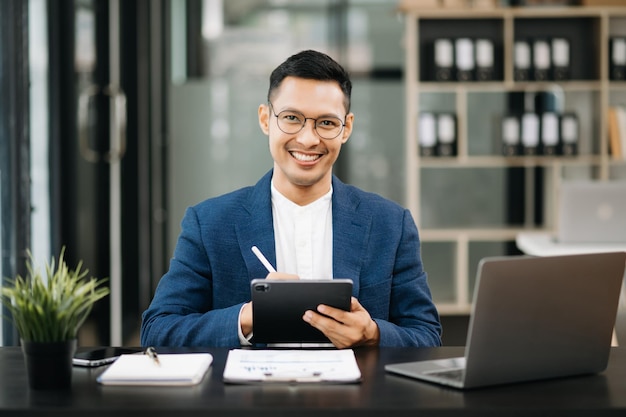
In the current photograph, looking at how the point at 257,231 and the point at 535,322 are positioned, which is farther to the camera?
the point at 257,231

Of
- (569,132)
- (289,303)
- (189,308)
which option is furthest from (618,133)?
(289,303)

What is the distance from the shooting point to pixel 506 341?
1385mm

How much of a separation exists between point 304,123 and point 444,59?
137 inches

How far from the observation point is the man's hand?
65.5 inches

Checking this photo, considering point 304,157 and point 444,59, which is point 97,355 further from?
point 444,59

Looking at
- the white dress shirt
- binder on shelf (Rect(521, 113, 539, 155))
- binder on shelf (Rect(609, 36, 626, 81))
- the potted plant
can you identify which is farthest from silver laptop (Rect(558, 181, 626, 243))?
the potted plant

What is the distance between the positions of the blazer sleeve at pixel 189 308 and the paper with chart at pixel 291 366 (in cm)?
23

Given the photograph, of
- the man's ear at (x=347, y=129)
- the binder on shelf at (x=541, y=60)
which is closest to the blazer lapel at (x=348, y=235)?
the man's ear at (x=347, y=129)

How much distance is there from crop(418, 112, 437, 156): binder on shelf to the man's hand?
12.0 ft

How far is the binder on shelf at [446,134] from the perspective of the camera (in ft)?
17.6

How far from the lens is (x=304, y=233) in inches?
83.6

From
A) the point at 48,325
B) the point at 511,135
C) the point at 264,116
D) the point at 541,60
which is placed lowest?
the point at 48,325

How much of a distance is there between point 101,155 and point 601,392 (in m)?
3.30

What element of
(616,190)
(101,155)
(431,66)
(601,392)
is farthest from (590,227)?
(601,392)
